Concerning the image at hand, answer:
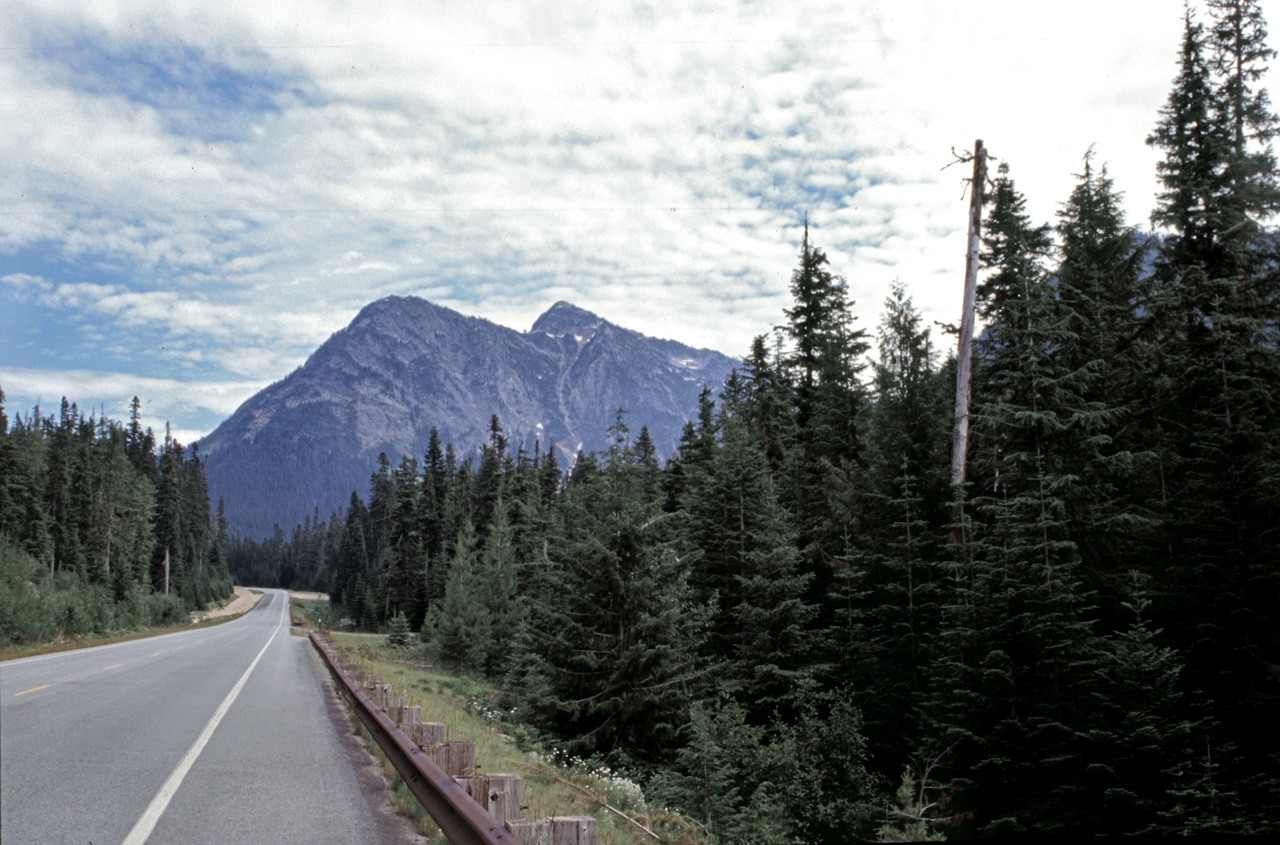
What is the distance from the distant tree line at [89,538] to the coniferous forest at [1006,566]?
24531 mm

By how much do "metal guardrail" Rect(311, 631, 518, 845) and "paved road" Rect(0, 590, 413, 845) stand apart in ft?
1.34

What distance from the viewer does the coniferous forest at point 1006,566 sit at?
15633mm

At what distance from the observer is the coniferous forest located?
51.3 ft

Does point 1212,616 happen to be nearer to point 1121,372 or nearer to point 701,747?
point 1121,372

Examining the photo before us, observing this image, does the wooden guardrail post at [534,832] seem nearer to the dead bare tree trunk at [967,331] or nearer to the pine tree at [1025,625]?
the pine tree at [1025,625]

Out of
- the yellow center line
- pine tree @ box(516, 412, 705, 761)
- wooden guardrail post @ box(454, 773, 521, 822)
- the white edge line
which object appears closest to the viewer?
wooden guardrail post @ box(454, 773, 521, 822)

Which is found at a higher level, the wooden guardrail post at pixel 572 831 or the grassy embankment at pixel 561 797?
the wooden guardrail post at pixel 572 831

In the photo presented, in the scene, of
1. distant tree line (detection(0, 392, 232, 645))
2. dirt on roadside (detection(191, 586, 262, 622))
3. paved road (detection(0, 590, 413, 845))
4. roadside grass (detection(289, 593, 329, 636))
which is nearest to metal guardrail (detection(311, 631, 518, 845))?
paved road (detection(0, 590, 413, 845))

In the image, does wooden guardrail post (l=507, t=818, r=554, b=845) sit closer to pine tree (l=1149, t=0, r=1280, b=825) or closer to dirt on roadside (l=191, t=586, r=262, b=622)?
pine tree (l=1149, t=0, r=1280, b=825)

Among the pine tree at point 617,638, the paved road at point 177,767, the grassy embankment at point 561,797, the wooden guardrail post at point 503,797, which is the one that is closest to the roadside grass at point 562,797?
the grassy embankment at point 561,797

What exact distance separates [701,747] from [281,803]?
37.8ft

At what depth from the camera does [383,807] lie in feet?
22.7

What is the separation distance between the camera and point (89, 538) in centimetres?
7850

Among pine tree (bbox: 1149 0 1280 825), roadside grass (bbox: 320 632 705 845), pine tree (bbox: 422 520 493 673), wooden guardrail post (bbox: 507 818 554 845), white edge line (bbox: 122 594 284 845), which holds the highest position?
pine tree (bbox: 1149 0 1280 825)
